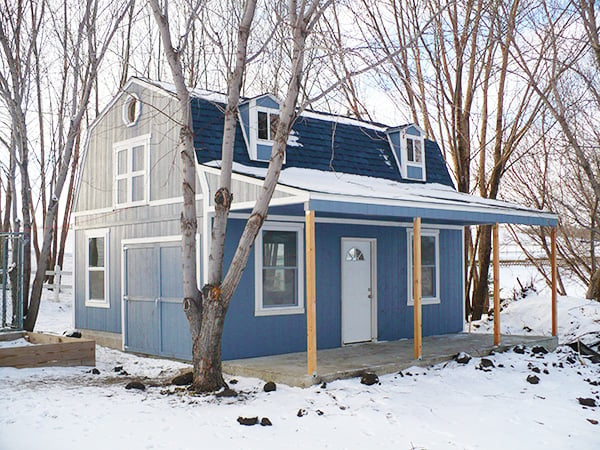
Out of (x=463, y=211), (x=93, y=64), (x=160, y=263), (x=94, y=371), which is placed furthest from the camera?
(x=93, y=64)

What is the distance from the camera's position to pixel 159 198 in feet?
36.1

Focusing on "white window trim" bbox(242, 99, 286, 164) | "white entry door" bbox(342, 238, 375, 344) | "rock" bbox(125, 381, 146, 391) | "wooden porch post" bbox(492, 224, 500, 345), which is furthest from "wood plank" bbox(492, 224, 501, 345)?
"rock" bbox(125, 381, 146, 391)

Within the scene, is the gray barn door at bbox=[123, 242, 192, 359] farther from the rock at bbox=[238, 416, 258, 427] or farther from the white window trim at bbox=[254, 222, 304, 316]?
the rock at bbox=[238, 416, 258, 427]

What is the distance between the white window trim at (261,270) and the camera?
10.1 metres

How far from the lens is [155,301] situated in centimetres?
1090

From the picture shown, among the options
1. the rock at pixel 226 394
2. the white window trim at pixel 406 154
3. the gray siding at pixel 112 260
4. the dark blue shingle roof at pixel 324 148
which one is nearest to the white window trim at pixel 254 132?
the dark blue shingle roof at pixel 324 148

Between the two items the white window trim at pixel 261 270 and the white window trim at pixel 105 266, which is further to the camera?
the white window trim at pixel 105 266

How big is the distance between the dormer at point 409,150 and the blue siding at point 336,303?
132 centimetres

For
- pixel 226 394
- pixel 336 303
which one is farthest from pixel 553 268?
Answer: pixel 226 394

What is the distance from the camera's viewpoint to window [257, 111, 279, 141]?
1089 cm

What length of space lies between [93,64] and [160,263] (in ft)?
13.3

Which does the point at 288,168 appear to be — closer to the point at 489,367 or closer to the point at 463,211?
the point at 463,211

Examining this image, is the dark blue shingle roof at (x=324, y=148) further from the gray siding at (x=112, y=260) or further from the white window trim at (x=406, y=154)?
the gray siding at (x=112, y=260)

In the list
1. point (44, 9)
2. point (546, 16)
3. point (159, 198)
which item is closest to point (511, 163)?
point (546, 16)
